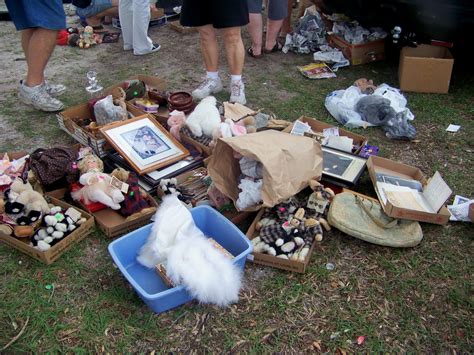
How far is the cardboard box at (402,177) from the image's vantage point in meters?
2.31

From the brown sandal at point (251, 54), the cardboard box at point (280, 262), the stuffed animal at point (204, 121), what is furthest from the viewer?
the brown sandal at point (251, 54)

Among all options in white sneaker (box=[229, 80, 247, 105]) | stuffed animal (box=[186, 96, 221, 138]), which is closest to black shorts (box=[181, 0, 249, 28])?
white sneaker (box=[229, 80, 247, 105])

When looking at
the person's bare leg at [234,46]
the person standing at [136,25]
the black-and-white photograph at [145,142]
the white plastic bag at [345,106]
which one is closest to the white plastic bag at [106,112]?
the black-and-white photograph at [145,142]

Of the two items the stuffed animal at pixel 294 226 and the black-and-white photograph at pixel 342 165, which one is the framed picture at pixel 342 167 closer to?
the black-and-white photograph at pixel 342 165

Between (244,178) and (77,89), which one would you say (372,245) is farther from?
(77,89)

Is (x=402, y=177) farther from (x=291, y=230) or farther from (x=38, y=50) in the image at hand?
(x=38, y=50)

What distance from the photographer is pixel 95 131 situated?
2.84 metres

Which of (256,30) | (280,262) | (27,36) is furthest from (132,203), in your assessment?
(256,30)

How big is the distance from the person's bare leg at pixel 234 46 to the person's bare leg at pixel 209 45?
0.40 feet

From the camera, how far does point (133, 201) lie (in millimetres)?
2385

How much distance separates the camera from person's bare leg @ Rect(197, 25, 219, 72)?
3395 millimetres

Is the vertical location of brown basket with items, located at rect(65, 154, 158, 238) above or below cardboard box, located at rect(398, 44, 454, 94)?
below

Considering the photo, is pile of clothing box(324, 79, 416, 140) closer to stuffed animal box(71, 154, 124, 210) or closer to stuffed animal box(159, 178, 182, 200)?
stuffed animal box(159, 178, 182, 200)

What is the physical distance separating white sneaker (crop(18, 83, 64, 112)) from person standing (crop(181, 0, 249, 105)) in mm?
1140
